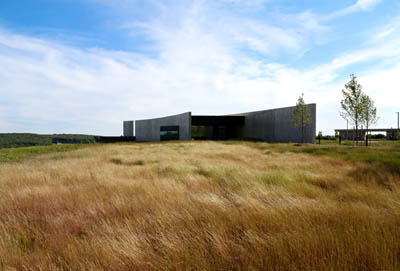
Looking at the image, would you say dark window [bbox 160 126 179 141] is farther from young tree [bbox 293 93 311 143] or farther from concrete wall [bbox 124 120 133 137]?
concrete wall [bbox 124 120 133 137]

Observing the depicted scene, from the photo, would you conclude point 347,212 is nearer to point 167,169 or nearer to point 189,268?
point 189,268

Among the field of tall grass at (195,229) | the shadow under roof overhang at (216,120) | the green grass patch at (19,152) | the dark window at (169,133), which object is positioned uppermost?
the shadow under roof overhang at (216,120)

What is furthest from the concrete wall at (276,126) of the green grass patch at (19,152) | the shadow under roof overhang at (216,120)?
the green grass patch at (19,152)

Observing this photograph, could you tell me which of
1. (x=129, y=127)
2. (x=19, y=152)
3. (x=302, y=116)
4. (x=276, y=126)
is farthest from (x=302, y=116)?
(x=129, y=127)

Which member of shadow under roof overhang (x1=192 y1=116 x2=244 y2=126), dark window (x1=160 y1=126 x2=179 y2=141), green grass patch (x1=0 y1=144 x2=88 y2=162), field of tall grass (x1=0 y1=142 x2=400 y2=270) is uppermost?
shadow under roof overhang (x1=192 y1=116 x2=244 y2=126)

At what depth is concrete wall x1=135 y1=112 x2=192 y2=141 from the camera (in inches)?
1584

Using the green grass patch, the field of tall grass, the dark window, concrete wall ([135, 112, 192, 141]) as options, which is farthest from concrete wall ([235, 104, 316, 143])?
the field of tall grass

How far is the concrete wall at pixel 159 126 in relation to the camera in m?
40.2

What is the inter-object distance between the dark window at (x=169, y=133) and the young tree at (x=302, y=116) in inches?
844

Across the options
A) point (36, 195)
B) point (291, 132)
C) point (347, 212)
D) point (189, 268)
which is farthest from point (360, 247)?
point (291, 132)

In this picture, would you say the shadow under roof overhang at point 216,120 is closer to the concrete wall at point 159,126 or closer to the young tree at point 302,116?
the concrete wall at point 159,126

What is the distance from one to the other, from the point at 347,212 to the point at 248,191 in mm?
1889

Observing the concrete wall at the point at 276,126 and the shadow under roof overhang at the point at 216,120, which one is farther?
the shadow under roof overhang at the point at 216,120

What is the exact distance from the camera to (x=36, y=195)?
498 centimetres
